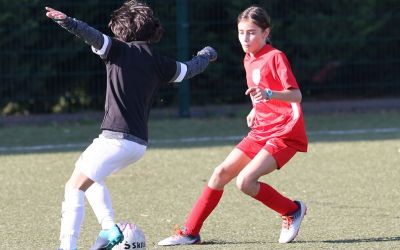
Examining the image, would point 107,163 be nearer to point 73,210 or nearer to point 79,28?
point 73,210

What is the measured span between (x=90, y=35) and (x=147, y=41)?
43 centimetres

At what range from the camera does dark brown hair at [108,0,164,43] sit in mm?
5953

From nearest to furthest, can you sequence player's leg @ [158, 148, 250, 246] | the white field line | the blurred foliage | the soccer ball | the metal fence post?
the soccer ball
player's leg @ [158, 148, 250, 246]
the white field line
the blurred foliage
the metal fence post

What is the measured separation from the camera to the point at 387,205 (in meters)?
7.82

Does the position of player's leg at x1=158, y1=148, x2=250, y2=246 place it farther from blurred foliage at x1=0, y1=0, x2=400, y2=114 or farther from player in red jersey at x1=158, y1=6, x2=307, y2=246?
blurred foliage at x1=0, y1=0, x2=400, y2=114

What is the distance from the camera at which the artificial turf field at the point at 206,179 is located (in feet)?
22.4

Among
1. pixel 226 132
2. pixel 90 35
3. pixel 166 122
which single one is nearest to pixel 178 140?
pixel 226 132

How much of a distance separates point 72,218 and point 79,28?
1.06m

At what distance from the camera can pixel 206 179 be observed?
9.19 metres

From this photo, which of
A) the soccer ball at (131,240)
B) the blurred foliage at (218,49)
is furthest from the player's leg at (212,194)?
the blurred foliage at (218,49)

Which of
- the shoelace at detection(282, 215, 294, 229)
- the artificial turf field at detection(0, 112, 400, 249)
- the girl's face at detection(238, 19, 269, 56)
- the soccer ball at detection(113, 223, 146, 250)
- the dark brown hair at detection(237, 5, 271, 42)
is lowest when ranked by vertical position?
the artificial turf field at detection(0, 112, 400, 249)

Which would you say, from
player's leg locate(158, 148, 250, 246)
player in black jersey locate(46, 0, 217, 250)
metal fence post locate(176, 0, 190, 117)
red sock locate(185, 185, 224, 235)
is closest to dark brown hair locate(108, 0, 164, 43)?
player in black jersey locate(46, 0, 217, 250)

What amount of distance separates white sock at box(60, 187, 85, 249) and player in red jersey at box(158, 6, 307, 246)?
35.4 inches

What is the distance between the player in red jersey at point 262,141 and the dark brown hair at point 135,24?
811 millimetres
